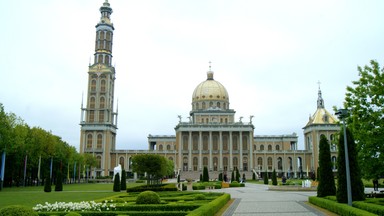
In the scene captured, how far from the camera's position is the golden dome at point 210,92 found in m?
115

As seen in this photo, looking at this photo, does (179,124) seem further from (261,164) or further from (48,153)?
(48,153)

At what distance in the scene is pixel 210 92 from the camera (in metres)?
115

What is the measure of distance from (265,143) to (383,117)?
97.1 meters

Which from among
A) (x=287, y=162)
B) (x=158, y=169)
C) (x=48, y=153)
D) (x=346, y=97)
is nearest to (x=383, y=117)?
(x=346, y=97)

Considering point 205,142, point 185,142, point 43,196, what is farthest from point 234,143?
point 43,196

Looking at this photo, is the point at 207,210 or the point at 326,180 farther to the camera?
the point at 326,180

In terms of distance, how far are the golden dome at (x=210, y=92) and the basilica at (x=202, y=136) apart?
31 cm

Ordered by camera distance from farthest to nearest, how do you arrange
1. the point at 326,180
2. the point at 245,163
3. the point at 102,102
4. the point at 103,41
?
the point at 103,41 → the point at 102,102 → the point at 245,163 → the point at 326,180

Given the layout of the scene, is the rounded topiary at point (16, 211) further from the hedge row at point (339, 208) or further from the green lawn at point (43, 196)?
the green lawn at point (43, 196)

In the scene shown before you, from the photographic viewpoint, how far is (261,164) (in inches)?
4382

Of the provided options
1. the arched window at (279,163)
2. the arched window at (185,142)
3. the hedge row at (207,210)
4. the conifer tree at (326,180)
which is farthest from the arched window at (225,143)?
the hedge row at (207,210)

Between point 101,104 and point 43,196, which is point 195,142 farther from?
point 43,196

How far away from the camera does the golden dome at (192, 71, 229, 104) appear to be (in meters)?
115

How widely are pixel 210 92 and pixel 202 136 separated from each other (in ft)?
46.8
